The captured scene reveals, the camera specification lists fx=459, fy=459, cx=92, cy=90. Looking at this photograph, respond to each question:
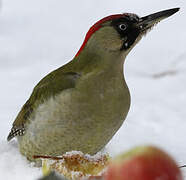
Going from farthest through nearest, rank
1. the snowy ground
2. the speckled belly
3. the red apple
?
1. the snowy ground
2. the speckled belly
3. the red apple

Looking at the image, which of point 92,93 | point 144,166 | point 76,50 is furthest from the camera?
point 76,50

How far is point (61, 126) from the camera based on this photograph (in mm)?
1659

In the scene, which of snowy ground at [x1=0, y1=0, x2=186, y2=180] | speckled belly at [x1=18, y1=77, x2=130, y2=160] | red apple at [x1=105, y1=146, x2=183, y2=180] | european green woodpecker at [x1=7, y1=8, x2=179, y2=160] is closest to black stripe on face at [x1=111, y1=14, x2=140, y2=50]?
european green woodpecker at [x1=7, y1=8, x2=179, y2=160]

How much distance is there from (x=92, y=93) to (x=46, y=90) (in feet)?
0.69

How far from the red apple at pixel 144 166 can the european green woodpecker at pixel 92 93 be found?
965mm

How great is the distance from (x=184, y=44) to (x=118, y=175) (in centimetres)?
404

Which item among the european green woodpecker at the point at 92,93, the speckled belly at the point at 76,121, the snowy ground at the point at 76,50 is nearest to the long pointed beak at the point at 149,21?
the european green woodpecker at the point at 92,93

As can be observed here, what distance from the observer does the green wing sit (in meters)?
1.69

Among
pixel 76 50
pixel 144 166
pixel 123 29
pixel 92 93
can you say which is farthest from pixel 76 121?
pixel 76 50

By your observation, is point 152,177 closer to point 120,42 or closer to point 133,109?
point 120,42

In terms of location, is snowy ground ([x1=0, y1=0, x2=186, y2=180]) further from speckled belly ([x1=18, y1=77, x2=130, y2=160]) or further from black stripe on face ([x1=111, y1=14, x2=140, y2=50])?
black stripe on face ([x1=111, y1=14, x2=140, y2=50])

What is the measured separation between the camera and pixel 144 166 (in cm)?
65

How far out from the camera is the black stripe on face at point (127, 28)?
1.66m

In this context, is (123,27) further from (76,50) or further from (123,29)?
(76,50)
